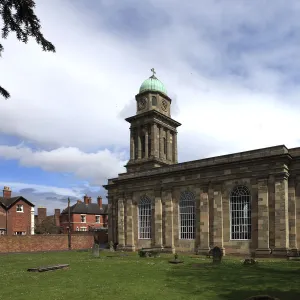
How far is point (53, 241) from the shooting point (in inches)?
1731

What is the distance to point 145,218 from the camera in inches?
1555

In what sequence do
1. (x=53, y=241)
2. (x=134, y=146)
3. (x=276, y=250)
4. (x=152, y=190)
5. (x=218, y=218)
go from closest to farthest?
(x=276, y=250)
(x=218, y=218)
(x=152, y=190)
(x=53, y=241)
(x=134, y=146)

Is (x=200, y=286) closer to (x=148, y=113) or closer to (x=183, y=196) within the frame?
(x=183, y=196)

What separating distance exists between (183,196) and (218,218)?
16.0 ft

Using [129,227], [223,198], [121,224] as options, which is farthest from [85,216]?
[223,198]

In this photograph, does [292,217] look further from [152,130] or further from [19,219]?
[19,219]

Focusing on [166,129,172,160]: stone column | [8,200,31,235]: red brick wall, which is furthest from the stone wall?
[8,200,31,235]: red brick wall

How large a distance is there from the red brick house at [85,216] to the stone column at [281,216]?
48.7 m

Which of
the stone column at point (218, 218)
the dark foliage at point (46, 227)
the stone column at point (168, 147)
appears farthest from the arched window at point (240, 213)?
the dark foliage at point (46, 227)

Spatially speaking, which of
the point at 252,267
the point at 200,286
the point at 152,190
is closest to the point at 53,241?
the point at 152,190

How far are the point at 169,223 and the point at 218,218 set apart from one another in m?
6.08

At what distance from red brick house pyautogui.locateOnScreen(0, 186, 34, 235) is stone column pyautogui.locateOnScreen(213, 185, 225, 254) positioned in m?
33.0

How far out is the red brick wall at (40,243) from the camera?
39.2 meters

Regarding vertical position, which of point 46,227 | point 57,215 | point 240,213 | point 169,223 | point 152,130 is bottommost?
point 46,227
